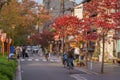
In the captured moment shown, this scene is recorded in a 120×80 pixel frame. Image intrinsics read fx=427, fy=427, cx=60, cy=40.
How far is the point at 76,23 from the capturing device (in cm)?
3459

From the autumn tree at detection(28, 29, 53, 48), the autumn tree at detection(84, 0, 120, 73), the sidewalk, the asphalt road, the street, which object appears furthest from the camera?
the autumn tree at detection(28, 29, 53, 48)

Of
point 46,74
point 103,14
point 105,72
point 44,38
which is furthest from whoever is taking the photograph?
point 44,38

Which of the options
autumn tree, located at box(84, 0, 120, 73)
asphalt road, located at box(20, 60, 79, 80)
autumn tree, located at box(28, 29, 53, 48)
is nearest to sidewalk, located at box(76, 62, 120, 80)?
asphalt road, located at box(20, 60, 79, 80)

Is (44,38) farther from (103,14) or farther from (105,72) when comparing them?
(103,14)

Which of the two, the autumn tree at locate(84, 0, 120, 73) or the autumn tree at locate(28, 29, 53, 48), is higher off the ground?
the autumn tree at locate(84, 0, 120, 73)

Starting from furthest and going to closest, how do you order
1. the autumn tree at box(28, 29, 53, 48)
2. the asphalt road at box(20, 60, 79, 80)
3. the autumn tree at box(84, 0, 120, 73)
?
the autumn tree at box(28, 29, 53, 48), the autumn tree at box(84, 0, 120, 73), the asphalt road at box(20, 60, 79, 80)

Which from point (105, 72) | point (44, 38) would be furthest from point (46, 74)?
point (44, 38)

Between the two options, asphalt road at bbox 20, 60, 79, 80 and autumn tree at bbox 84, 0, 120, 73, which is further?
autumn tree at bbox 84, 0, 120, 73

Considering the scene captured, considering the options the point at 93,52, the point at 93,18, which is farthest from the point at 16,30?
the point at 93,18

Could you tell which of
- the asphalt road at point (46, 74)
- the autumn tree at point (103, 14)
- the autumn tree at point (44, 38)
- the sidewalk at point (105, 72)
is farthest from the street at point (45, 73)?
the autumn tree at point (44, 38)

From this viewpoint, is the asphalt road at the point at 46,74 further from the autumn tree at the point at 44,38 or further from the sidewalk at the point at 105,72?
the autumn tree at the point at 44,38

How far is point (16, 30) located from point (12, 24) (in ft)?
14.0

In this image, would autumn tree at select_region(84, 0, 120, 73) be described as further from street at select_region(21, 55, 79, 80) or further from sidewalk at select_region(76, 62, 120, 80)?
street at select_region(21, 55, 79, 80)

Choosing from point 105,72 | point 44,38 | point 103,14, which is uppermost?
point 103,14
